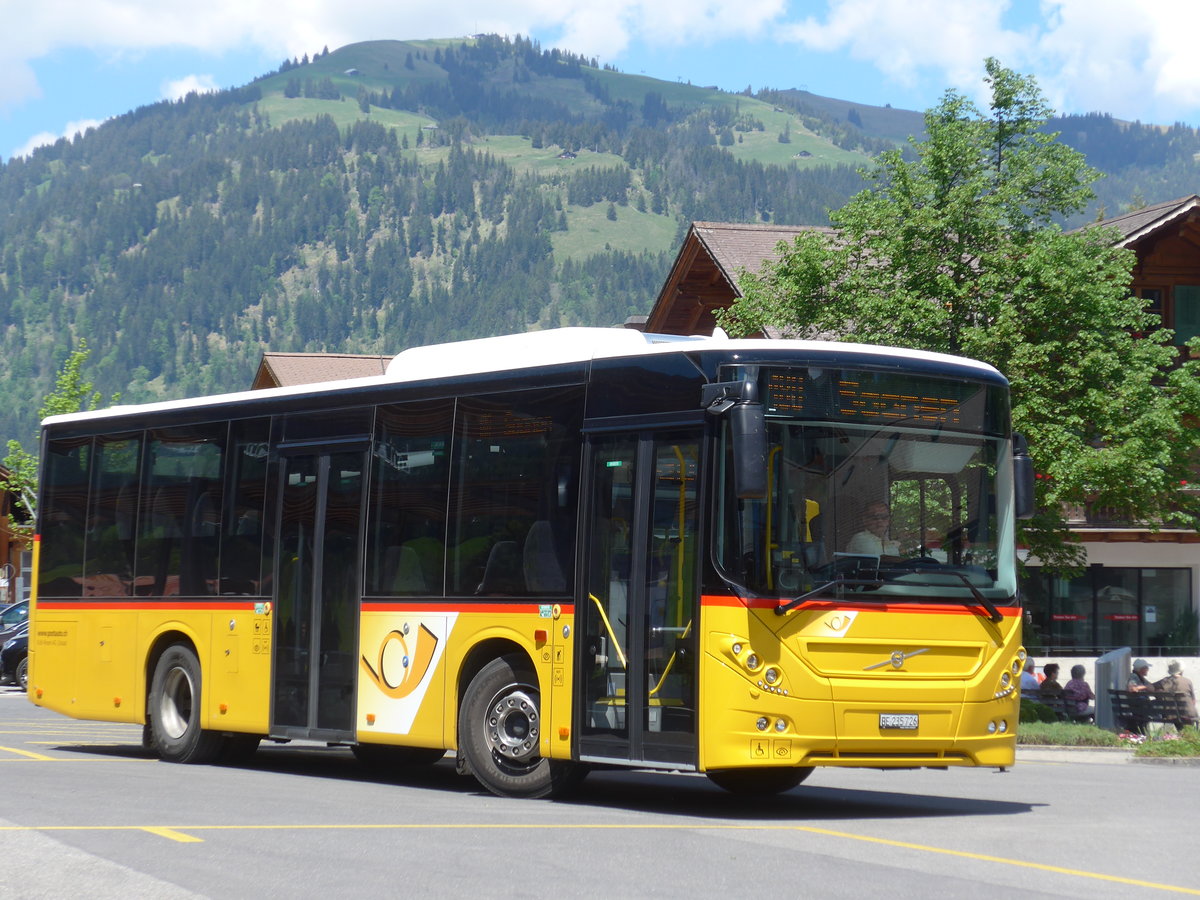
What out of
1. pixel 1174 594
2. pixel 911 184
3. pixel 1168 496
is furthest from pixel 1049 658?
pixel 911 184

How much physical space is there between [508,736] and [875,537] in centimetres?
319

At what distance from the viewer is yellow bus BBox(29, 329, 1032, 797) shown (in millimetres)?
12250

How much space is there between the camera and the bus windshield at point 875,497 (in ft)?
40.2

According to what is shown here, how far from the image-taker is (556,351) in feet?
45.5

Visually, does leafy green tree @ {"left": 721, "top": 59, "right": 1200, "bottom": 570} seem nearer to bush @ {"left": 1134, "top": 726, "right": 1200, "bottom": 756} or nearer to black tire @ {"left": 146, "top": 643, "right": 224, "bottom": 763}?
bush @ {"left": 1134, "top": 726, "right": 1200, "bottom": 756}

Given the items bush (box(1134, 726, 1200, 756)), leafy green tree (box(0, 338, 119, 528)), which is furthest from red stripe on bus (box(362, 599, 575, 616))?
leafy green tree (box(0, 338, 119, 528))

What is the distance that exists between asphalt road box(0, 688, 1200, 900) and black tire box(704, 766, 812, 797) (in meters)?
0.18

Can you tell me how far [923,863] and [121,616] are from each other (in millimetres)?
10488

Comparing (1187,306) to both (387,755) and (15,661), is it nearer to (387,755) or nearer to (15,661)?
(15,661)

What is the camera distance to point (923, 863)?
1003 cm

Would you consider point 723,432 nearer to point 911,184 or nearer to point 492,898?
point 492,898

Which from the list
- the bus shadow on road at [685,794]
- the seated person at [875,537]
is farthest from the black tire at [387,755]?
the seated person at [875,537]

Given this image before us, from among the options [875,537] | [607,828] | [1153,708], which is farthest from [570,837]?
[1153,708]

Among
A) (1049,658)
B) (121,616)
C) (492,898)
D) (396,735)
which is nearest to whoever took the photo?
(492,898)
